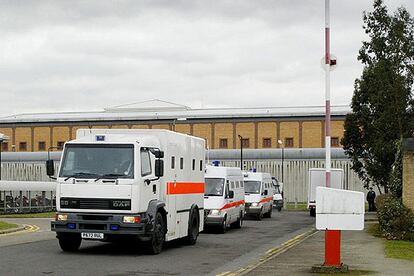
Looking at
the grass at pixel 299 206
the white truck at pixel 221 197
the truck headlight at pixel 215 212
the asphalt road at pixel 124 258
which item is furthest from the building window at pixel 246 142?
the asphalt road at pixel 124 258

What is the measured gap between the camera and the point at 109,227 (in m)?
19.5

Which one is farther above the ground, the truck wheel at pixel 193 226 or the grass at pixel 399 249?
the truck wheel at pixel 193 226

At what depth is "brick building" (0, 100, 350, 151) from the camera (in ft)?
315

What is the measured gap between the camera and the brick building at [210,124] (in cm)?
9600

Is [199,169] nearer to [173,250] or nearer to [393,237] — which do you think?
[173,250]

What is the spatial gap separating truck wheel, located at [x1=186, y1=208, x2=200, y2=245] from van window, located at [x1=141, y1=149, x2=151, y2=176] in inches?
162

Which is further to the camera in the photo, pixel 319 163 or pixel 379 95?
pixel 319 163

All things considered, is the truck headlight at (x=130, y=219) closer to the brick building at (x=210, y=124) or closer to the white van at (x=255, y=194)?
the white van at (x=255, y=194)

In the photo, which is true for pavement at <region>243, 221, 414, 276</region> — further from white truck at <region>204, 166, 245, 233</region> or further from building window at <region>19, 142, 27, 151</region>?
building window at <region>19, 142, 27, 151</region>

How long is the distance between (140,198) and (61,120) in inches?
3355

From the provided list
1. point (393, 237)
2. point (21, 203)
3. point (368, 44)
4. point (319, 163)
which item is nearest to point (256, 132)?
point (319, 163)

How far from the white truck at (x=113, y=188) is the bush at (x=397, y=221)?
9556 millimetres

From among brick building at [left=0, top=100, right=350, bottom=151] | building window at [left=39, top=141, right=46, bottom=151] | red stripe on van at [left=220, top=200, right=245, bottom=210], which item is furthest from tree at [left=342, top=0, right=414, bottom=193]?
building window at [left=39, top=141, right=46, bottom=151]

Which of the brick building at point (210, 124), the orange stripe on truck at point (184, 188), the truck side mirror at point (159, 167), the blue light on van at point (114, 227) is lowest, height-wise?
the blue light on van at point (114, 227)
